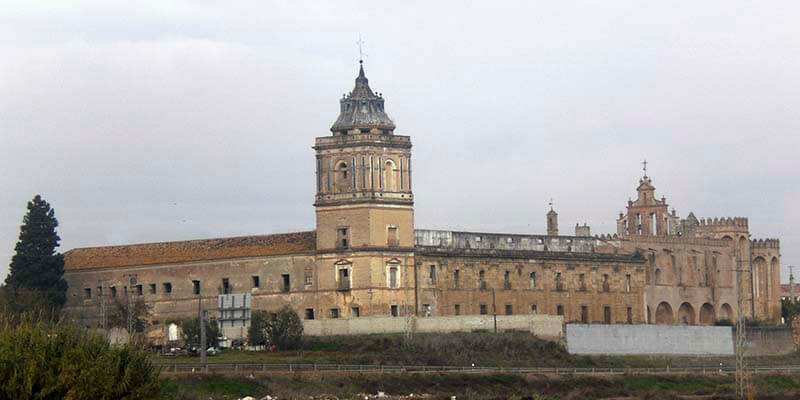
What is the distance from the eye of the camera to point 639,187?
122 metres

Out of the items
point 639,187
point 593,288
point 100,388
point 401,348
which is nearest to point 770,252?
point 639,187

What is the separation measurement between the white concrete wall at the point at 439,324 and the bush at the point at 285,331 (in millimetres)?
1721

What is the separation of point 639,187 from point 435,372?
40598mm

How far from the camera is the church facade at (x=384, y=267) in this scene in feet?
320

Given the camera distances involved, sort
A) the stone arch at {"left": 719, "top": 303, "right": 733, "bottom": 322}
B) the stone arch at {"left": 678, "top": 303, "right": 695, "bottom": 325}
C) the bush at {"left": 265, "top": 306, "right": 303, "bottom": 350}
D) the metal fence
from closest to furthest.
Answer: the metal fence → the bush at {"left": 265, "top": 306, "right": 303, "bottom": 350} → the stone arch at {"left": 678, "top": 303, "right": 695, "bottom": 325} → the stone arch at {"left": 719, "top": 303, "right": 733, "bottom": 322}

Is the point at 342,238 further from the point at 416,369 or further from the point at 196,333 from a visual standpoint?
the point at 416,369

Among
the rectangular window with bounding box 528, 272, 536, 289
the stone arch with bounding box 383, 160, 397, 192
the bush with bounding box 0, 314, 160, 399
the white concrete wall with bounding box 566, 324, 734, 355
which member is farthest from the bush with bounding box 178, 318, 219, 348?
the bush with bounding box 0, 314, 160, 399

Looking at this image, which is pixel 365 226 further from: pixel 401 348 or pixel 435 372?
pixel 435 372

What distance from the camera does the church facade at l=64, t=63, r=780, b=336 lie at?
320ft

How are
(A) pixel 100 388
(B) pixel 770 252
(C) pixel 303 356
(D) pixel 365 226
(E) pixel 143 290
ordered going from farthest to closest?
(B) pixel 770 252 → (E) pixel 143 290 → (D) pixel 365 226 → (C) pixel 303 356 → (A) pixel 100 388

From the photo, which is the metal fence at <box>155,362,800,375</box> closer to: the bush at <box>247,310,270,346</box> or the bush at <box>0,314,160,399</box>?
the bush at <box>247,310,270,346</box>

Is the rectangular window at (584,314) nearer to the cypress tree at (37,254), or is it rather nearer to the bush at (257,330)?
the bush at (257,330)

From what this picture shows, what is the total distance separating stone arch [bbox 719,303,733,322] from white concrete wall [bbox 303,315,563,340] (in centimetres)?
2303

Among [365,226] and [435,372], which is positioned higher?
[365,226]
